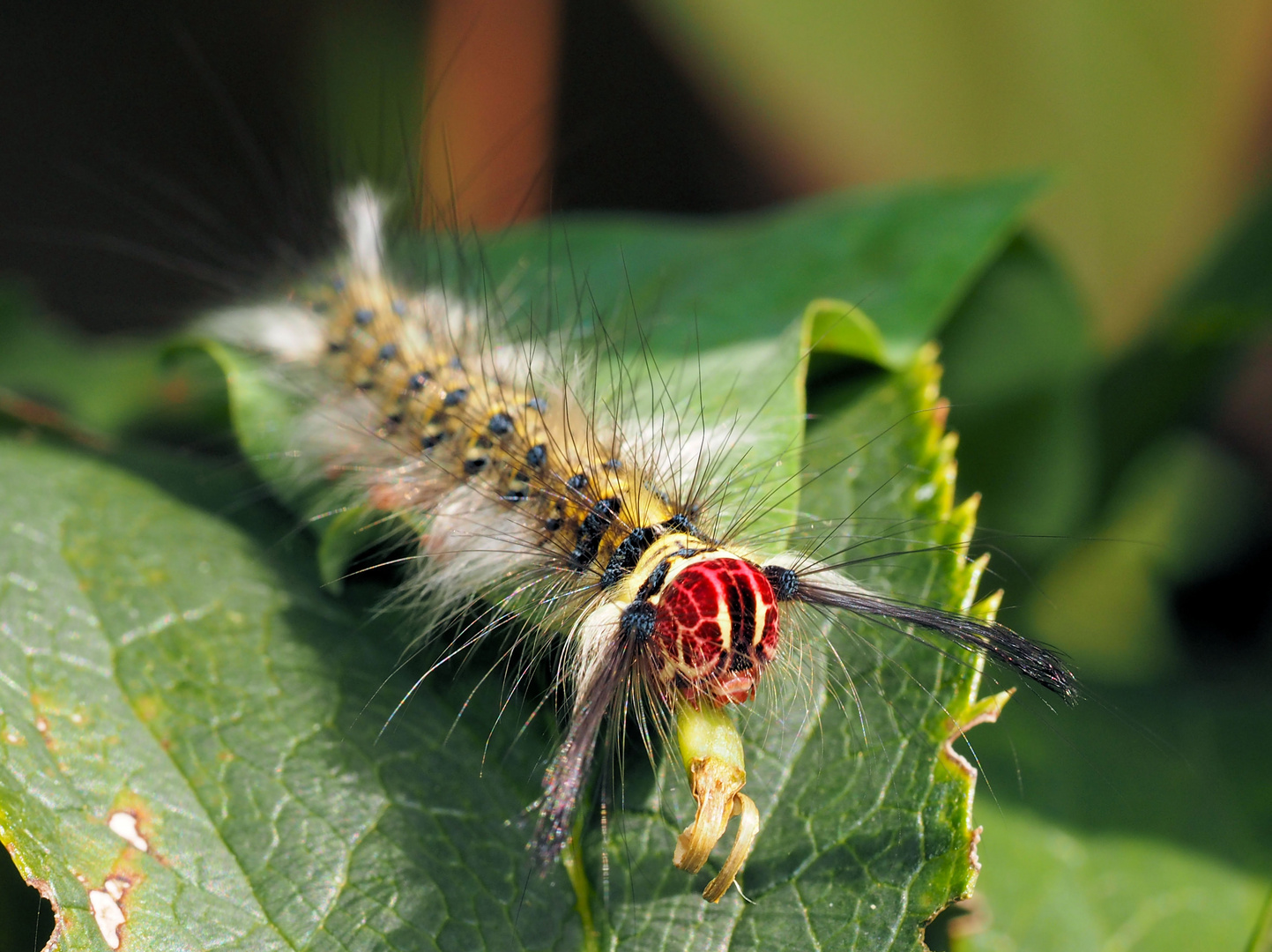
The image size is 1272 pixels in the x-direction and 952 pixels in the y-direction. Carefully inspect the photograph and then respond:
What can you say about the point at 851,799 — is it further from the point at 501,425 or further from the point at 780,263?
the point at 780,263

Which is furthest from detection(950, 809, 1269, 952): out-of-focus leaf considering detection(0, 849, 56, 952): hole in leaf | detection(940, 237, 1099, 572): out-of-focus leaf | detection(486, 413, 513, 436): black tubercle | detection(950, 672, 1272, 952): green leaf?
detection(0, 849, 56, 952): hole in leaf

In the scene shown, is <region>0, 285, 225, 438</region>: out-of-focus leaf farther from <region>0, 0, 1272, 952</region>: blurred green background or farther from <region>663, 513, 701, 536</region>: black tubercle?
<region>663, 513, 701, 536</region>: black tubercle

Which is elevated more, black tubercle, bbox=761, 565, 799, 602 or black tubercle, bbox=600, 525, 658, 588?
black tubercle, bbox=761, 565, 799, 602

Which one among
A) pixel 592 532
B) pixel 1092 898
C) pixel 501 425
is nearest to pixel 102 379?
pixel 501 425

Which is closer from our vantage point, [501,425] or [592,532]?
[592,532]

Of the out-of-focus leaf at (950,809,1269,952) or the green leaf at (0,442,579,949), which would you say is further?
the out-of-focus leaf at (950,809,1269,952)

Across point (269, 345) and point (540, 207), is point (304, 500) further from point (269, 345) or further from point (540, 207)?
point (540, 207)

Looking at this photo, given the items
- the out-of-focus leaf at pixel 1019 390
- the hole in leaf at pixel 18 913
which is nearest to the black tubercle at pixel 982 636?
the out-of-focus leaf at pixel 1019 390
